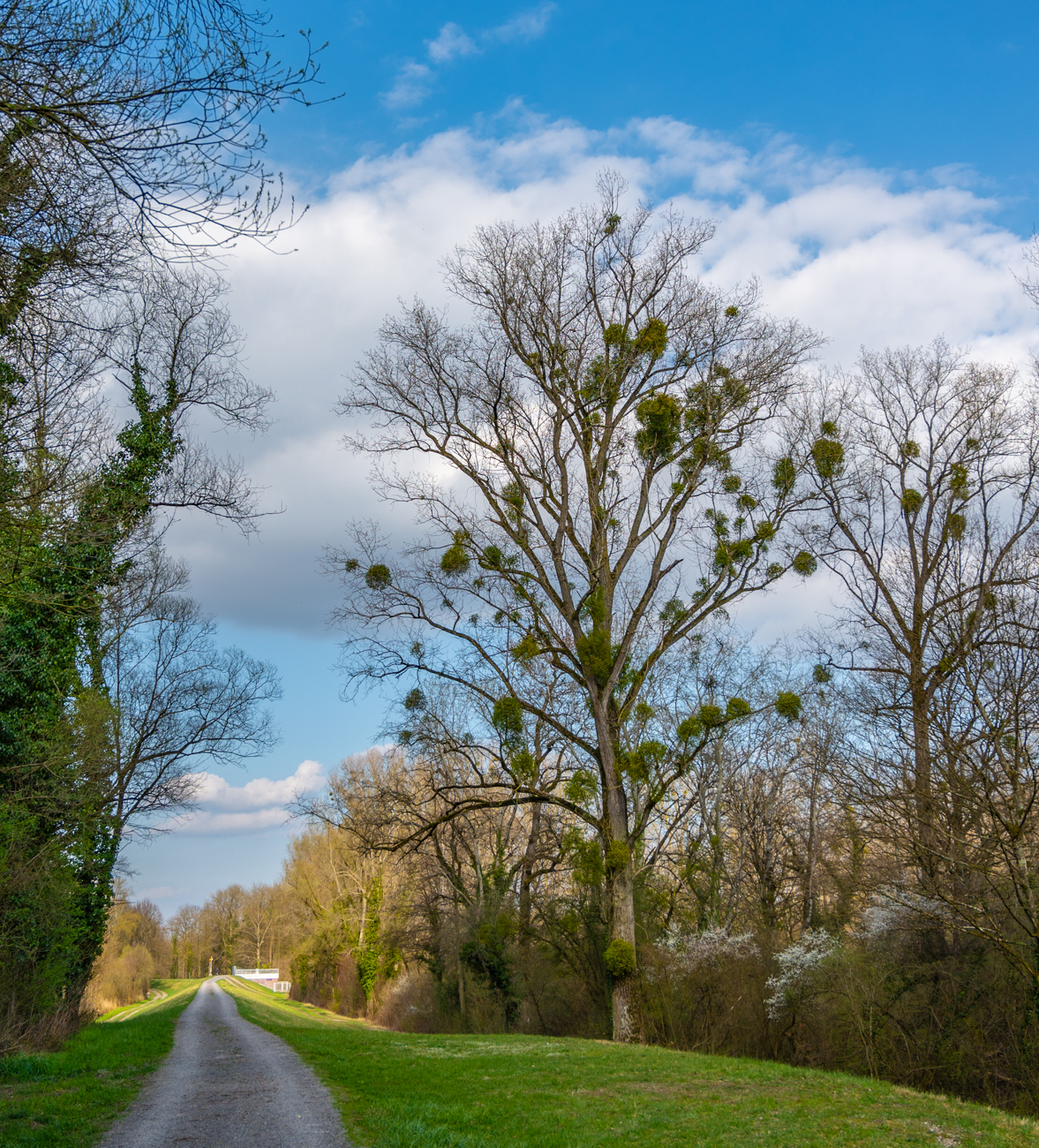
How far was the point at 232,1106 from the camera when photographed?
27.2 feet

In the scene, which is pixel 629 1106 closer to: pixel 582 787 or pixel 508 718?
pixel 582 787

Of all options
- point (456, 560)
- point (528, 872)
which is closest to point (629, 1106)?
point (456, 560)

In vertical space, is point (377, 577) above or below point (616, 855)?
above

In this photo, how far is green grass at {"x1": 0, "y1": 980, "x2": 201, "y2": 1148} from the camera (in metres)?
6.87

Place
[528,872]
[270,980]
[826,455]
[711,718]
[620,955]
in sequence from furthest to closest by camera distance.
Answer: [270,980]
[528,872]
[826,455]
[711,718]
[620,955]

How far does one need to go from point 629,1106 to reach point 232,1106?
4.13 m

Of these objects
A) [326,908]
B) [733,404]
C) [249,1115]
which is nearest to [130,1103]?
[249,1115]

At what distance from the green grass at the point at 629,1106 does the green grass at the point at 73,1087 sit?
234 cm

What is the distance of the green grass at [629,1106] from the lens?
630 cm

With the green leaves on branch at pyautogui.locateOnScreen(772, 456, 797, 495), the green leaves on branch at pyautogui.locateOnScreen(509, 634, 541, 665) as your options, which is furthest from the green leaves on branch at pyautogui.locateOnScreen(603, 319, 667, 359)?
the green leaves on branch at pyautogui.locateOnScreen(509, 634, 541, 665)

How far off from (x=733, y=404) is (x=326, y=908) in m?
35.3

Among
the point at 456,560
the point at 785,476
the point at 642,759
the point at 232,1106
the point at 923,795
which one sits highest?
the point at 785,476

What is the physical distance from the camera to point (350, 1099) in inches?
332

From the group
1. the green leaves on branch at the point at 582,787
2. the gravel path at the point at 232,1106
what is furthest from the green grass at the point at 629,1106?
the green leaves on branch at the point at 582,787
